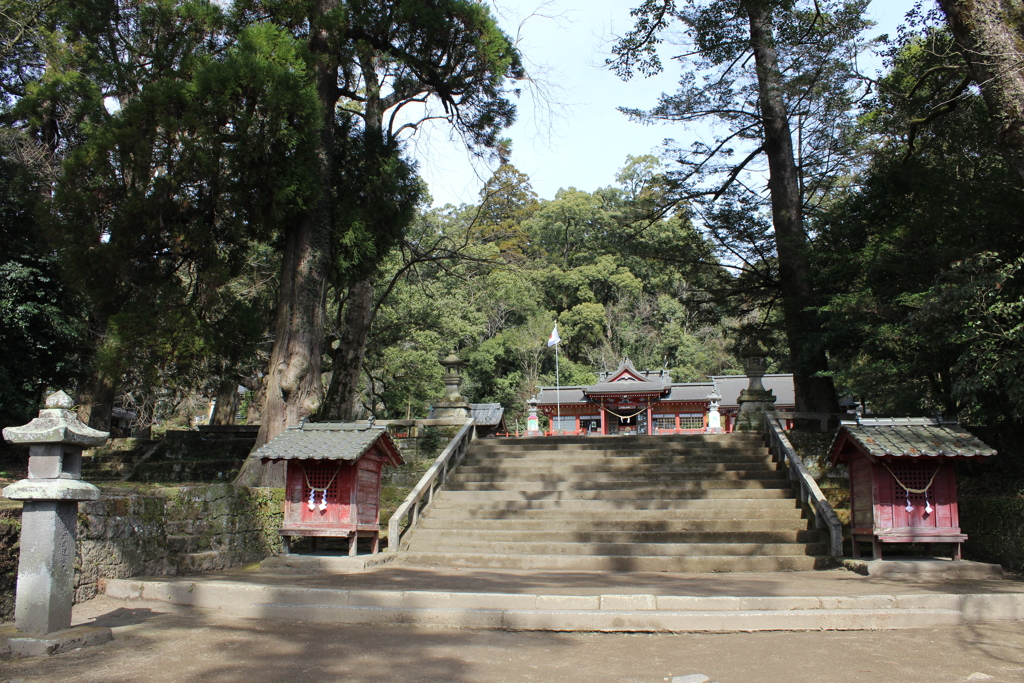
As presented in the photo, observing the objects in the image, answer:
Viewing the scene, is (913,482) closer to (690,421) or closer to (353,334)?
(353,334)

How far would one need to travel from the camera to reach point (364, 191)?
1218 cm

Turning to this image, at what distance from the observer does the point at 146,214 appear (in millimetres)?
9750

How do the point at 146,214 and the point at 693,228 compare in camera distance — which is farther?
the point at 693,228

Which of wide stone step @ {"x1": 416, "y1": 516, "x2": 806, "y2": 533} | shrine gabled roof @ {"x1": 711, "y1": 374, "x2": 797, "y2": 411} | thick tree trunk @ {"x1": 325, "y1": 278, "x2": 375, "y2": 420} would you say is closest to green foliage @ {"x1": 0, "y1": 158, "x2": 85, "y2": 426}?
thick tree trunk @ {"x1": 325, "y1": 278, "x2": 375, "y2": 420}

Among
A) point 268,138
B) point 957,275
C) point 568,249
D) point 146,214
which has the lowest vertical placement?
point 957,275

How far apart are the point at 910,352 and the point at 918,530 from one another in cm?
320

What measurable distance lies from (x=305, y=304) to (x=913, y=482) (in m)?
8.63

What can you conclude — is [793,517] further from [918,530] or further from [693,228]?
[693,228]

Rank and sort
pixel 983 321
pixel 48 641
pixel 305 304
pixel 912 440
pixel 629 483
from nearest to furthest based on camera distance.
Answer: pixel 48 641
pixel 912 440
pixel 983 321
pixel 305 304
pixel 629 483

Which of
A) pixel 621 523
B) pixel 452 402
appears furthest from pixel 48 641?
pixel 452 402

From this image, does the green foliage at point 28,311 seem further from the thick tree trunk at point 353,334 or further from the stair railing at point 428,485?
the stair railing at point 428,485

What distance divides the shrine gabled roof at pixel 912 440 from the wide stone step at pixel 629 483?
255 centimetres

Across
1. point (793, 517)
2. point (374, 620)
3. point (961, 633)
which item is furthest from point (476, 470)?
point (961, 633)

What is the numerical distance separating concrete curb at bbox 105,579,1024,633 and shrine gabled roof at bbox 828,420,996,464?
181 centimetres
